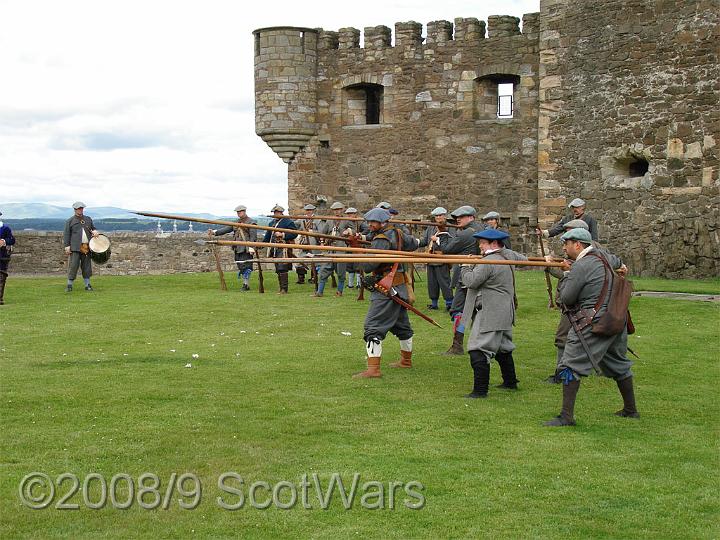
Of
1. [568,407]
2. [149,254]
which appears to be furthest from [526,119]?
[568,407]

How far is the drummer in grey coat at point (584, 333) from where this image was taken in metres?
8.89

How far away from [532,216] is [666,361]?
44.2 ft

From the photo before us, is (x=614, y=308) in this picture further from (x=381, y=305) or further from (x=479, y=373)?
(x=381, y=305)

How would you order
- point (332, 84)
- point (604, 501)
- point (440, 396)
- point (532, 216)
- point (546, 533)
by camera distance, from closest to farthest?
point (546, 533)
point (604, 501)
point (440, 396)
point (532, 216)
point (332, 84)

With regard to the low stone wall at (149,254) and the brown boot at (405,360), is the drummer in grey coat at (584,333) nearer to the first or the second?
the brown boot at (405,360)

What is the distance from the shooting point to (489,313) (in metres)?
10.2

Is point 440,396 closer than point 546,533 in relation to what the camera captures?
No

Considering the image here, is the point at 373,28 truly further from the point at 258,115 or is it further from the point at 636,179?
the point at 636,179

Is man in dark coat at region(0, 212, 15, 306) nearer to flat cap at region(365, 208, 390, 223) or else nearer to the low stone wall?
the low stone wall

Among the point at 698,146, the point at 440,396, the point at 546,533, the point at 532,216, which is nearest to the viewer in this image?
the point at 546,533

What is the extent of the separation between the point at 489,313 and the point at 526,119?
1590 centimetres

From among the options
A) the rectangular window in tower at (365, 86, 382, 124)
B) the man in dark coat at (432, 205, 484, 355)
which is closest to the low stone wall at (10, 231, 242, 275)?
the rectangular window in tower at (365, 86, 382, 124)

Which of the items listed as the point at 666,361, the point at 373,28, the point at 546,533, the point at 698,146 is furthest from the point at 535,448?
the point at 373,28

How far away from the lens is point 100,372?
11.2m
